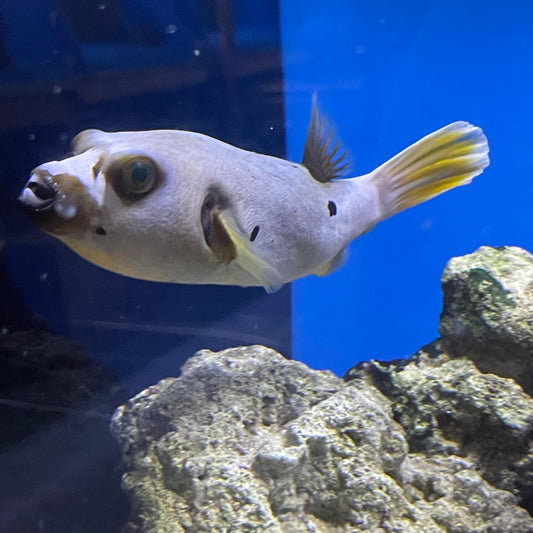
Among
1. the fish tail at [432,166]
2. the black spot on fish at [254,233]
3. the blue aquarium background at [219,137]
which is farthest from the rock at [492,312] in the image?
the black spot on fish at [254,233]

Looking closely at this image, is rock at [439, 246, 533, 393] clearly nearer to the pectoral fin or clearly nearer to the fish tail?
the fish tail

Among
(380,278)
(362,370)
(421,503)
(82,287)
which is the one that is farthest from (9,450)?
(380,278)

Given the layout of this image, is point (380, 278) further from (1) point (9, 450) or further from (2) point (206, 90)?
(1) point (9, 450)

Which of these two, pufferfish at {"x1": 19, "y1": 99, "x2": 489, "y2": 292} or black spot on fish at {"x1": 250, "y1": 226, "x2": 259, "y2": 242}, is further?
black spot on fish at {"x1": 250, "y1": 226, "x2": 259, "y2": 242}

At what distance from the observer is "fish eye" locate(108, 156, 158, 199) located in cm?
109

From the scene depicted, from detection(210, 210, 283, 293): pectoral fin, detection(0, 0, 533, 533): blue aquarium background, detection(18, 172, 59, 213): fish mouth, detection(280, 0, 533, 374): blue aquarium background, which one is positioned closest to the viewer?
detection(18, 172, 59, 213): fish mouth

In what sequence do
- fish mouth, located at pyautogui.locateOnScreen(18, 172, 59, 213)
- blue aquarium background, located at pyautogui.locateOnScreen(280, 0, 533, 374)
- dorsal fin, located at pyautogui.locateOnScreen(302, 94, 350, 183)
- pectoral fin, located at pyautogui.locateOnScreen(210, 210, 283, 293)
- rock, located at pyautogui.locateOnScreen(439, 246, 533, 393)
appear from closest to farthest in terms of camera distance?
1. fish mouth, located at pyautogui.locateOnScreen(18, 172, 59, 213)
2. pectoral fin, located at pyautogui.locateOnScreen(210, 210, 283, 293)
3. dorsal fin, located at pyautogui.locateOnScreen(302, 94, 350, 183)
4. rock, located at pyautogui.locateOnScreen(439, 246, 533, 393)
5. blue aquarium background, located at pyautogui.locateOnScreen(280, 0, 533, 374)

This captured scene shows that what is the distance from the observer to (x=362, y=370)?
6.63ft

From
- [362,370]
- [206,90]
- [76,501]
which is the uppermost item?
[206,90]

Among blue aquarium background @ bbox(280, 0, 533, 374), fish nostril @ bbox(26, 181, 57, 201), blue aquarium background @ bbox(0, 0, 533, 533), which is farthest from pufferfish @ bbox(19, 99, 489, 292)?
blue aquarium background @ bbox(280, 0, 533, 374)

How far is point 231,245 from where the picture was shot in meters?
1.25

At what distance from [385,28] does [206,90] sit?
50.1 inches

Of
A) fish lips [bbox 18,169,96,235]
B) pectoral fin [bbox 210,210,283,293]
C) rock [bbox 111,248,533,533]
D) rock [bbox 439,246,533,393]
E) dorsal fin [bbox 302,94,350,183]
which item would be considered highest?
dorsal fin [bbox 302,94,350,183]

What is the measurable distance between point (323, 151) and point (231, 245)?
0.62 metres
